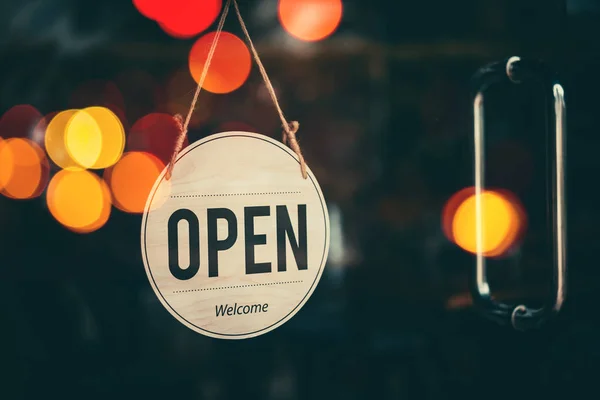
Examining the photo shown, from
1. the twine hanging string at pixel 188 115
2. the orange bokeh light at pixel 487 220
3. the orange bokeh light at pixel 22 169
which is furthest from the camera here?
the orange bokeh light at pixel 487 220

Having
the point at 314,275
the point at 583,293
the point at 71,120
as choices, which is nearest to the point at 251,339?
the point at 314,275

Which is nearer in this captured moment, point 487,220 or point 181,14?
point 181,14

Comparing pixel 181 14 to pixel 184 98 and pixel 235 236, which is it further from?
pixel 235 236

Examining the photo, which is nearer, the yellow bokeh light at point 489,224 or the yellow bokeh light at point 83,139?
the yellow bokeh light at point 83,139

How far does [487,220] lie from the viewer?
1460 mm

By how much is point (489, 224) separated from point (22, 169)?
2.87 ft

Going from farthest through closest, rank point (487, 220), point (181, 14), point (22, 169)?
point (487, 220), point (181, 14), point (22, 169)

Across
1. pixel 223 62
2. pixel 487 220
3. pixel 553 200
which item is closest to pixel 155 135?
pixel 223 62

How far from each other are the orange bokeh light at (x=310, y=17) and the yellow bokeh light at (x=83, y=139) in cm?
38

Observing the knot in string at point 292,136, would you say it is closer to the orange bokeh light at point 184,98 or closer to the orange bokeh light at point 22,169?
the orange bokeh light at point 184,98

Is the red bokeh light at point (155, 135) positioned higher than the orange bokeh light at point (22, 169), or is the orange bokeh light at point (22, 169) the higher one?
the red bokeh light at point (155, 135)

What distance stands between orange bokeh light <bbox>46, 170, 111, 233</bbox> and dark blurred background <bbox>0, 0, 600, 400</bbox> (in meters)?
0.02

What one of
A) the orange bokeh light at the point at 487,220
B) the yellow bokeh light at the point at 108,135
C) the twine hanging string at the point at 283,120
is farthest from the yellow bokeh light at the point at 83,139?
the orange bokeh light at the point at 487,220

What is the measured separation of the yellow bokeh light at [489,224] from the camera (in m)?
1.44
